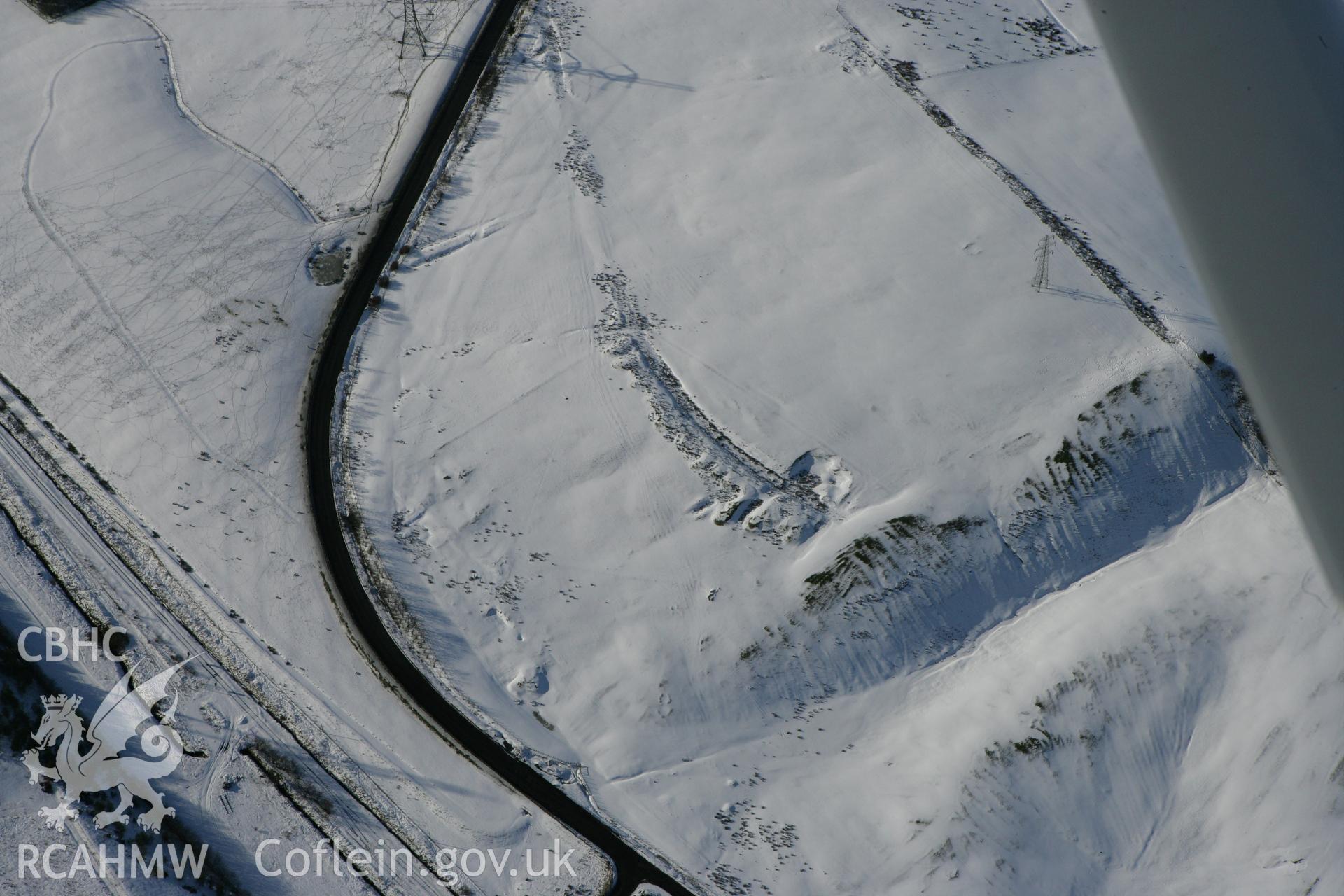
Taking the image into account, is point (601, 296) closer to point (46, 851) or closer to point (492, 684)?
point (492, 684)

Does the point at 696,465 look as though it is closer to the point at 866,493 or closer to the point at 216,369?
the point at 866,493

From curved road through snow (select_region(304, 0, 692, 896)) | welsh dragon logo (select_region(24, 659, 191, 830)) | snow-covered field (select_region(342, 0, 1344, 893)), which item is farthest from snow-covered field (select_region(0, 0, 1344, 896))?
welsh dragon logo (select_region(24, 659, 191, 830))

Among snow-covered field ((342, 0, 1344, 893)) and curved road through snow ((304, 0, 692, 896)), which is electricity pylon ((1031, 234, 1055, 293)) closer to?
snow-covered field ((342, 0, 1344, 893))

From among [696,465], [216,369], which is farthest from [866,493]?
[216,369]

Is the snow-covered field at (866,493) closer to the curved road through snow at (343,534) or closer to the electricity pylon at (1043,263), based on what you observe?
the electricity pylon at (1043,263)

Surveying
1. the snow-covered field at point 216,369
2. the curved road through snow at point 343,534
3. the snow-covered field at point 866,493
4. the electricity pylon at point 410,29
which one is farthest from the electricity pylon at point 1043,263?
the electricity pylon at point 410,29

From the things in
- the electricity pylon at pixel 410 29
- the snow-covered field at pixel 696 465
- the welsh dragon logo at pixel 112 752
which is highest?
the electricity pylon at pixel 410 29

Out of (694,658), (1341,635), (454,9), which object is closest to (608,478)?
(694,658)
